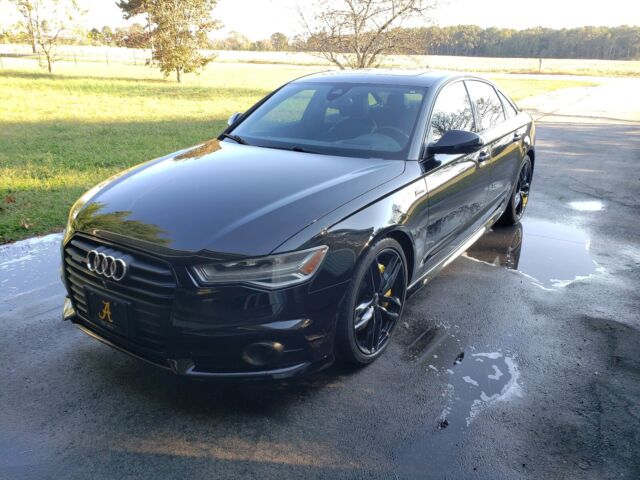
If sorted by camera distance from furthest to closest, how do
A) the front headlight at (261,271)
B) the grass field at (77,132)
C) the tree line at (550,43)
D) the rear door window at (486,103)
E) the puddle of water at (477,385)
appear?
the tree line at (550,43), the grass field at (77,132), the rear door window at (486,103), the puddle of water at (477,385), the front headlight at (261,271)

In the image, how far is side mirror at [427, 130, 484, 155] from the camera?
3555 mm

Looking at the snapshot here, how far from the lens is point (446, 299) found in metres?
4.16

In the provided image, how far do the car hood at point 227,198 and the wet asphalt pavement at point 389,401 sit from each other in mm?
781

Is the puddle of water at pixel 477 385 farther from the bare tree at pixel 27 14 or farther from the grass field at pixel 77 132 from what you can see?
the bare tree at pixel 27 14

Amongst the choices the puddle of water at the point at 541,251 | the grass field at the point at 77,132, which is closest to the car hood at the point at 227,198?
the puddle of water at the point at 541,251

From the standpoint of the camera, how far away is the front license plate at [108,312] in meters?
2.58

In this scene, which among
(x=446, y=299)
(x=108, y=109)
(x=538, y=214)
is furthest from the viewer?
(x=108, y=109)

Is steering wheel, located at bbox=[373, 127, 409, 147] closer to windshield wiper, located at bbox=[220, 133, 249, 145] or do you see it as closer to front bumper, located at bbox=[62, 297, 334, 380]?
windshield wiper, located at bbox=[220, 133, 249, 145]

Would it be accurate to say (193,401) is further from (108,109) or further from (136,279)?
(108,109)

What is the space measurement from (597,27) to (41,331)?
324 feet

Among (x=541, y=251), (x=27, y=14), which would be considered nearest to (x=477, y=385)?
(x=541, y=251)

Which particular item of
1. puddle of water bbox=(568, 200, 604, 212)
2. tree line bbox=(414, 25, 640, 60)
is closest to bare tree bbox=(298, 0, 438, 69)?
puddle of water bbox=(568, 200, 604, 212)

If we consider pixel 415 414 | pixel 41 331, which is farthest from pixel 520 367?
pixel 41 331

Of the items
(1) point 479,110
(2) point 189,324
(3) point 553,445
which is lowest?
(3) point 553,445
